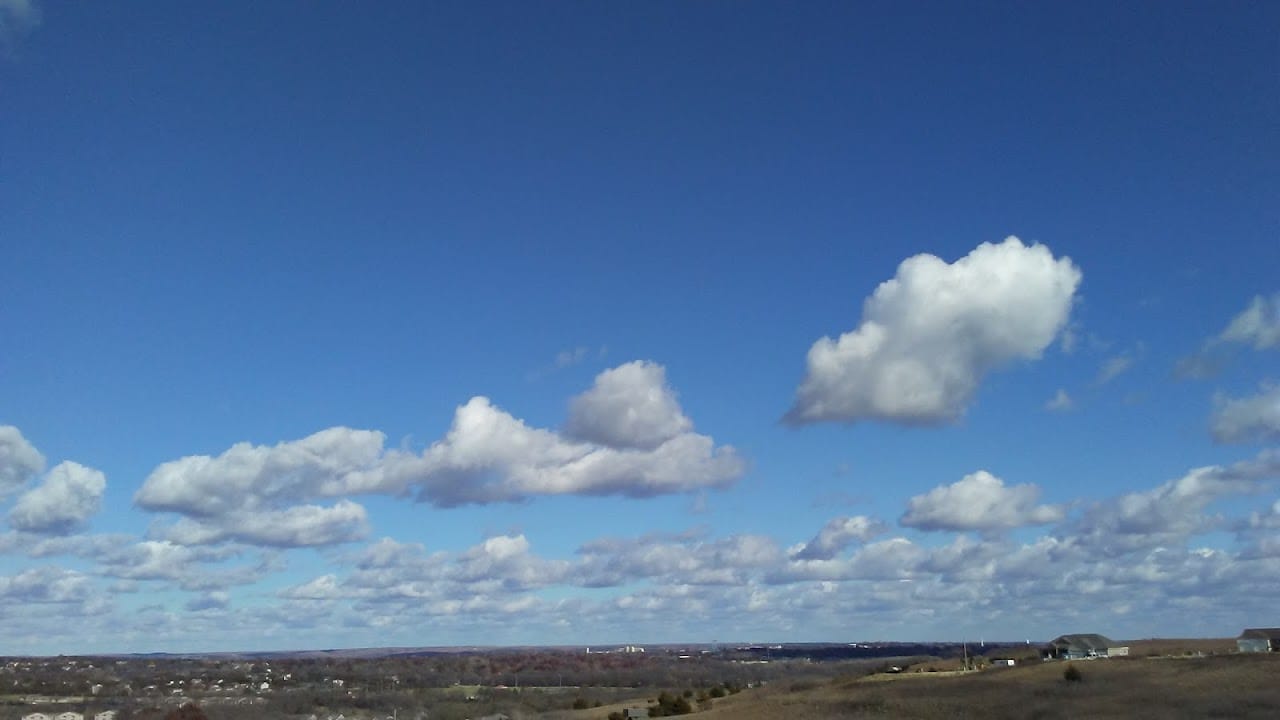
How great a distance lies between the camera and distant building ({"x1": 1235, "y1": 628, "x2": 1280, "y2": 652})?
123812mm

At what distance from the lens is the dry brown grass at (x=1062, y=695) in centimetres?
7450

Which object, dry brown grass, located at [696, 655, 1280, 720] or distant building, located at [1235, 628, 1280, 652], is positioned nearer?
dry brown grass, located at [696, 655, 1280, 720]

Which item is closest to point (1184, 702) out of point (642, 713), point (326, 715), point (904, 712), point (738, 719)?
point (904, 712)

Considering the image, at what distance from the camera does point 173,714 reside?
12388 centimetres

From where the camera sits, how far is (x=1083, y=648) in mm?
138125

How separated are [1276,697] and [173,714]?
10645 centimetres

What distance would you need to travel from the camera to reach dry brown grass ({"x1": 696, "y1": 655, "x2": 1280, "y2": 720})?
7450 cm

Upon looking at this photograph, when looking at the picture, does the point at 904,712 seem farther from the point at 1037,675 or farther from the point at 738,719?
the point at 1037,675

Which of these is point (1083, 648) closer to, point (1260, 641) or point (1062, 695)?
point (1260, 641)

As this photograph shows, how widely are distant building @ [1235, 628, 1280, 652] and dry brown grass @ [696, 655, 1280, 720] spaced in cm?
2351

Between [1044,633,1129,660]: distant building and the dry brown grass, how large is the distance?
27001 mm

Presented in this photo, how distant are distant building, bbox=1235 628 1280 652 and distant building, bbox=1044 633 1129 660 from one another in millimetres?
13102

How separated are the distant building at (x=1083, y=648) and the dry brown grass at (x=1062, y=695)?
27001 millimetres

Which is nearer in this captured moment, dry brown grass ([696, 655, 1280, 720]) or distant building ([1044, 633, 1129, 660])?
dry brown grass ([696, 655, 1280, 720])
